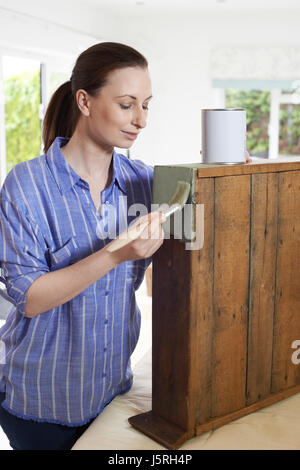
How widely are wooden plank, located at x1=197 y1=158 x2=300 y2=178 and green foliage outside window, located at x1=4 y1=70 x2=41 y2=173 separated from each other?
3.67 metres

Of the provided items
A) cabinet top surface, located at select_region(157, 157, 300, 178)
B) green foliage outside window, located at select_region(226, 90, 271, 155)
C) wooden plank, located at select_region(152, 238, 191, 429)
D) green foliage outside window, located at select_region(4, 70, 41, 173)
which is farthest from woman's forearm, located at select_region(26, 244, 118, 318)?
green foliage outside window, located at select_region(226, 90, 271, 155)

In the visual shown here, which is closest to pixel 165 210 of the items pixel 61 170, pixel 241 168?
pixel 241 168

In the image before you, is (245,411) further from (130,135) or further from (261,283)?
(130,135)

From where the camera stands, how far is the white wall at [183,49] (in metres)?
6.20

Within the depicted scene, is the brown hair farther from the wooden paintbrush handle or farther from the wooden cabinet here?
the wooden paintbrush handle

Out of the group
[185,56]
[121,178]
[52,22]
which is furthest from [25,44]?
[121,178]

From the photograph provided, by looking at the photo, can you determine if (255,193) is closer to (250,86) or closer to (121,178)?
(121,178)

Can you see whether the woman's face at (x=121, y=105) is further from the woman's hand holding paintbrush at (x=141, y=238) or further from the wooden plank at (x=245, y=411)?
the wooden plank at (x=245, y=411)

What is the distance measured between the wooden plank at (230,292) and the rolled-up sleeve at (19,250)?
34 cm

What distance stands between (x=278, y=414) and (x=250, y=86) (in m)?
5.81

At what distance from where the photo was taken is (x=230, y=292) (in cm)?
106

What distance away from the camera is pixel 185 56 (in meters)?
6.52

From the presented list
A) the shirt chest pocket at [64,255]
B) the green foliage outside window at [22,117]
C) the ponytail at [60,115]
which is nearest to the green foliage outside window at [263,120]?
the green foliage outside window at [22,117]

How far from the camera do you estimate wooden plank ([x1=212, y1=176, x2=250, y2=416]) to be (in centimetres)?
103
